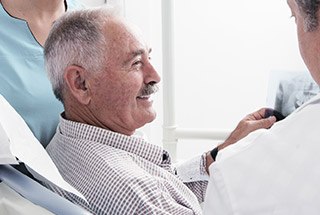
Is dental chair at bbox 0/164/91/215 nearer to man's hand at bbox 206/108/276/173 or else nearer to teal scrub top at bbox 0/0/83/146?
teal scrub top at bbox 0/0/83/146

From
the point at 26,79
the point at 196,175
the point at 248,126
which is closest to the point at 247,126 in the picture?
the point at 248,126

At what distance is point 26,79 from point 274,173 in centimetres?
79

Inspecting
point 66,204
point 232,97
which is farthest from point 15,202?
point 232,97

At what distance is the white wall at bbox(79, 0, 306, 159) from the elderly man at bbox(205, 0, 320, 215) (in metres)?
1.31

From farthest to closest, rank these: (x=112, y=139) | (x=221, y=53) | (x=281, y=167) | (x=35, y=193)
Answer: (x=221, y=53) < (x=112, y=139) < (x=35, y=193) < (x=281, y=167)

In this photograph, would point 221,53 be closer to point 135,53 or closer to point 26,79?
point 135,53

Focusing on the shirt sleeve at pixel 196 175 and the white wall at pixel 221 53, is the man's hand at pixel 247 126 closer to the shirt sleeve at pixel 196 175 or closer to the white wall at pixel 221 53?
the shirt sleeve at pixel 196 175

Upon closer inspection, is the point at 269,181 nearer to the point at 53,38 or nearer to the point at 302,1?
the point at 302,1

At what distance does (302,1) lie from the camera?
1.96ft

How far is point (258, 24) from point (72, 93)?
1.06 meters

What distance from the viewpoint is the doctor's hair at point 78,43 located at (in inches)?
43.1

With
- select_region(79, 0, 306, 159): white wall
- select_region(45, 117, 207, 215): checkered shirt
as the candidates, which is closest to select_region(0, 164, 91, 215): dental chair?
select_region(45, 117, 207, 215): checkered shirt

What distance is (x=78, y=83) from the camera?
112cm

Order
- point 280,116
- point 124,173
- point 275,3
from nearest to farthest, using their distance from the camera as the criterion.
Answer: point 124,173, point 280,116, point 275,3
